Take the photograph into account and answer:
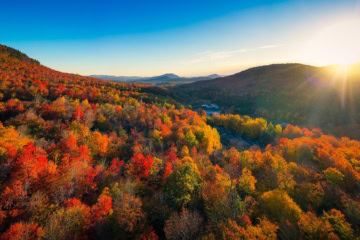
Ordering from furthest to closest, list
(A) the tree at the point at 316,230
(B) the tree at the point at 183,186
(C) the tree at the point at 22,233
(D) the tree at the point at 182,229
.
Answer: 1. (B) the tree at the point at 183,186
2. (A) the tree at the point at 316,230
3. (D) the tree at the point at 182,229
4. (C) the tree at the point at 22,233

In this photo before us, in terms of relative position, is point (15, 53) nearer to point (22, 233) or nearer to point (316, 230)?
point (22, 233)

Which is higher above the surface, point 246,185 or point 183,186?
point 183,186

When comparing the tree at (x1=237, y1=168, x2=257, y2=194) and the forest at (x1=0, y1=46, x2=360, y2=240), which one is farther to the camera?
the tree at (x1=237, y1=168, x2=257, y2=194)

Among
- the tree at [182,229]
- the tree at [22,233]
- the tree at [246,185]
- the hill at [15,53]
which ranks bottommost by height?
the tree at [246,185]

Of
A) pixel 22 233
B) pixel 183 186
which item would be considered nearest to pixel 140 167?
pixel 183 186

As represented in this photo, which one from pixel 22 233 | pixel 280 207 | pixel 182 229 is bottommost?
pixel 280 207

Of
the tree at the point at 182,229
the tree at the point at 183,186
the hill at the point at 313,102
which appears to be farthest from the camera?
the hill at the point at 313,102

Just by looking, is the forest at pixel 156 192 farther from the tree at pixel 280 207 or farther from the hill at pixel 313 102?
the hill at pixel 313 102

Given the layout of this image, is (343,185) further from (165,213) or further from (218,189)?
(165,213)

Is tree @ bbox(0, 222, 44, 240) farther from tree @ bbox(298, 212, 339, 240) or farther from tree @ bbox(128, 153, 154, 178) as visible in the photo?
tree @ bbox(298, 212, 339, 240)

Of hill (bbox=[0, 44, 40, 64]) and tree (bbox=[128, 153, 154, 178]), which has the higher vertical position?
hill (bbox=[0, 44, 40, 64])

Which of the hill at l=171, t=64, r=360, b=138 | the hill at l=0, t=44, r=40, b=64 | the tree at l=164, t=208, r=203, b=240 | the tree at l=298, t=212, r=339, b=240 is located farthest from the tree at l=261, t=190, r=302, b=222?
the hill at l=0, t=44, r=40, b=64

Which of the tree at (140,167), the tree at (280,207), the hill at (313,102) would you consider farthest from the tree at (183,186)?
the hill at (313,102)
